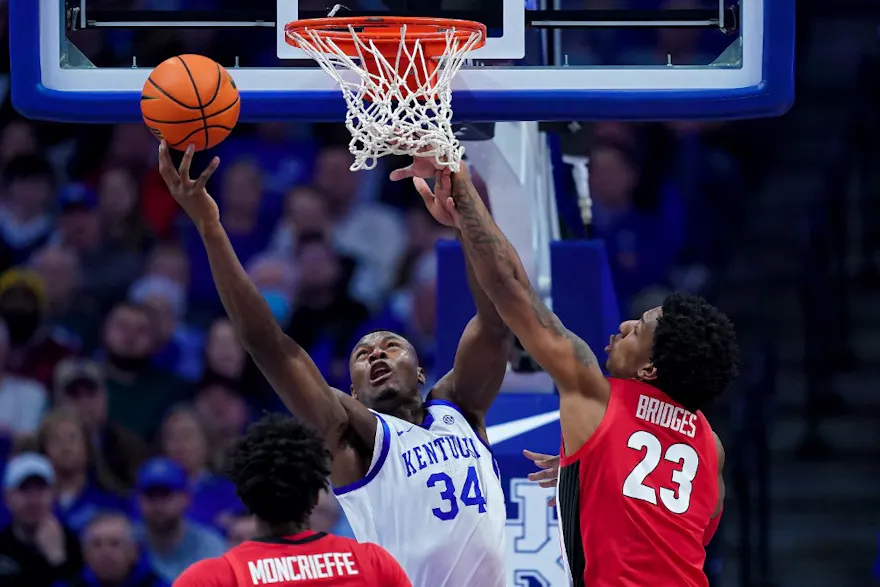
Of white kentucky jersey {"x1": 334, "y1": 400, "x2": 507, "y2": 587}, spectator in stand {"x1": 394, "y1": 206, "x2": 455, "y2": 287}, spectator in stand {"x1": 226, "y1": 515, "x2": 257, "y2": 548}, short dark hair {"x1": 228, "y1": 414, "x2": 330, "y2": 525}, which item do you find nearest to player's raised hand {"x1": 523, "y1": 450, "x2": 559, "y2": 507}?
white kentucky jersey {"x1": 334, "y1": 400, "x2": 507, "y2": 587}

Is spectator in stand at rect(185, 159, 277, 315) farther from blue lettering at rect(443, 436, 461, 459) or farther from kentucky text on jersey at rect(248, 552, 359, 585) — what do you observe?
kentucky text on jersey at rect(248, 552, 359, 585)

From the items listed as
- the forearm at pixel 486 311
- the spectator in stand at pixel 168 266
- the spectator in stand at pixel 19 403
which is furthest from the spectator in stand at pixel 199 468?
the forearm at pixel 486 311

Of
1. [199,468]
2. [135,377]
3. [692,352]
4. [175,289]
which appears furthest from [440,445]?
[175,289]

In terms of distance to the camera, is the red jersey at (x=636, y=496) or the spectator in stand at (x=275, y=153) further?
the spectator in stand at (x=275, y=153)

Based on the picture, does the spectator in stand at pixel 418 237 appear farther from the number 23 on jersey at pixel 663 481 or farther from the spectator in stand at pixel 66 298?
the number 23 on jersey at pixel 663 481

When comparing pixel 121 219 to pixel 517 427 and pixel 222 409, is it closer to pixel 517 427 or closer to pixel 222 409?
pixel 222 409

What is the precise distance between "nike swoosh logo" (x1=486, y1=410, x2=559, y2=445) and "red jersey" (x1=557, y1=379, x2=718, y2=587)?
72.4 inches

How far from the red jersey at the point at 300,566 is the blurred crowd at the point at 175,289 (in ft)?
13.1

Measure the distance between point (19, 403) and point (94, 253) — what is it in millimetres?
1039

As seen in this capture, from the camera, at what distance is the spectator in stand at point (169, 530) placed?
7.53 metres

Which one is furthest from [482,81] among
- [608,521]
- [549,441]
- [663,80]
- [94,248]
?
[94,248]

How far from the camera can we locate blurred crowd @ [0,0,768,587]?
755 cm

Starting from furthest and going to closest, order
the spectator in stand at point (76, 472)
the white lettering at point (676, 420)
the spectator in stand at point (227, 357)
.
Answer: the spectator in stand at point (227, 357) < the spectator in stand at point (76, 472) < the white lettering at point (676, 420)

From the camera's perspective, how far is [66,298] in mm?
8383
